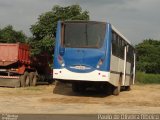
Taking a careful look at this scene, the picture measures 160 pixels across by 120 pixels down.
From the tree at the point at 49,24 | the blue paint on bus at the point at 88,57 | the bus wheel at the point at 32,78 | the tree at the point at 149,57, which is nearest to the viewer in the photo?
the blue paint on bus at the point at 88,57

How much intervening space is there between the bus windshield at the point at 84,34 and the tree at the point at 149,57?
64696mm

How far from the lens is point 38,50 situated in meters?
33.1

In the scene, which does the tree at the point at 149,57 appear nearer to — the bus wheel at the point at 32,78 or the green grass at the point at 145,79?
the green grass at the point at 145,79

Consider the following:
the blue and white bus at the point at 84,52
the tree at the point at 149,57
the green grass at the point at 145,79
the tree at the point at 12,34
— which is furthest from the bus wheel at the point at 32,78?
the tree at the point at 149,57

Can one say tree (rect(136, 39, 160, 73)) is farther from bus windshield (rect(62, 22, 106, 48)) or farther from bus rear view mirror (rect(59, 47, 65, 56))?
bus rear view mirror (rect(59, 47, 65, 56))

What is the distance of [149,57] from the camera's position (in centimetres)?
9638

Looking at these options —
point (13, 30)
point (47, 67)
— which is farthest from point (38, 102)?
point (13, 30)

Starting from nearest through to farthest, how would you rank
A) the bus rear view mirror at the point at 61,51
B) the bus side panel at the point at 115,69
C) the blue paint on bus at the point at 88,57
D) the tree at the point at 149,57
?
the blue paint on bus at the point at 88,57 < the bus rear view mirror at the point at 61,51 < the bus side panel at the point at 115,69 < the tree at the point at 149,57

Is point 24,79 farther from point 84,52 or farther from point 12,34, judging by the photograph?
point 12,34

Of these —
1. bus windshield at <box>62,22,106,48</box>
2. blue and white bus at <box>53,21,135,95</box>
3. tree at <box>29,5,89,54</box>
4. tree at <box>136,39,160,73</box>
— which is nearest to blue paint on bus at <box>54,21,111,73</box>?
blue and white bus at <box>53,21,135,95</box>

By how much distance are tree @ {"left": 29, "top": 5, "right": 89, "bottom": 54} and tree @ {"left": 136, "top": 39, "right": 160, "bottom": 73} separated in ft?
169

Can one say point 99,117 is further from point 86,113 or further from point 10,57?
point 10,57

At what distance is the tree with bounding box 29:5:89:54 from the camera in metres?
33.3

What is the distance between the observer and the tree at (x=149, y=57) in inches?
3561
